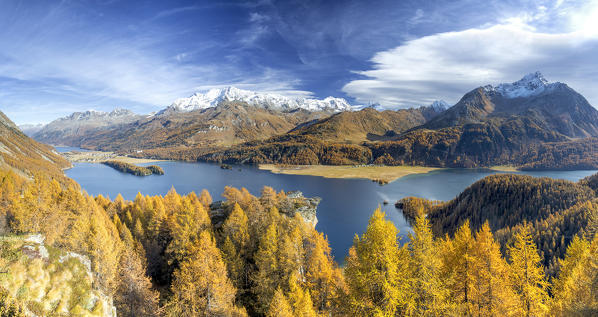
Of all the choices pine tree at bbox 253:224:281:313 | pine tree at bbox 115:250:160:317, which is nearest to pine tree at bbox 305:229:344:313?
pine tree at bbox 253:224:281:313

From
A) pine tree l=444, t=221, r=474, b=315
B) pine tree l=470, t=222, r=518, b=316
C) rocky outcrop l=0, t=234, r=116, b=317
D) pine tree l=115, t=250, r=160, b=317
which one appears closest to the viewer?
pine tree l=470, t=222, r=518, b=316

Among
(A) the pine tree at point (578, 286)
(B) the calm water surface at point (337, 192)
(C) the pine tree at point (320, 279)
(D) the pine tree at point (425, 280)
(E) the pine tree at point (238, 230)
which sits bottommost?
(B) the calm water surface at point (337, 192)

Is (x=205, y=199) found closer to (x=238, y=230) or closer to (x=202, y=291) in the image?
(x=238, y=230)

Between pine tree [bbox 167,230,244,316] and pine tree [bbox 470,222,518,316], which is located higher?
pine tree [bbox 470,222,518,316]

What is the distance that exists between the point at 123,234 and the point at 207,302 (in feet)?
69.5

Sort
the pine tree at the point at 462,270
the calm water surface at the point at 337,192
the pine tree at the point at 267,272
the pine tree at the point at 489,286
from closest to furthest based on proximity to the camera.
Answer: the pine tree at the point at 489,286 < the pine tree at the point at 462,270 < the pine tree at the point at 267,272 < the calm water surface at the point at 337,192

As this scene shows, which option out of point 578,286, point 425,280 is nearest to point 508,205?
point 578,286

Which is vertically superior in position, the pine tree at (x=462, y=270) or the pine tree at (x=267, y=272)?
the pine tree at (x=462, y=270)

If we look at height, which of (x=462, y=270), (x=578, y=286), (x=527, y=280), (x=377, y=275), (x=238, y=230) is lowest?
(x=238, y=230)

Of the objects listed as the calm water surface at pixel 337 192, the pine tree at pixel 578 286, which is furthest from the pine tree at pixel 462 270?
the calm water surface at pixel 337 192

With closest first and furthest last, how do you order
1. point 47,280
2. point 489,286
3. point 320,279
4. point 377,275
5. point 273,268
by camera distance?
1. point 377,275
2. point 489,286
3. point 47,280
4. point 273,268
5. point 320,279

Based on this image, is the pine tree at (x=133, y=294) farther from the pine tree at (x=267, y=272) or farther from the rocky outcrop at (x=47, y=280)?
the pine tree at (x=267, y=272)

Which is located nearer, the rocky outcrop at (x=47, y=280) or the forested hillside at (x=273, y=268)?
the forested hillside at (x=273, y=268)

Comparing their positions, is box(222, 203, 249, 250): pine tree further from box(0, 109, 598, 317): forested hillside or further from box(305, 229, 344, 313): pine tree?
box(305, 229, 344, 313): pine tree
